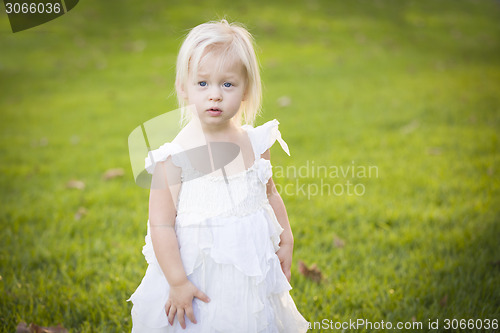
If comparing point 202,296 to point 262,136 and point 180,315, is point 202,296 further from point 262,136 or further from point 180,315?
point 262,136

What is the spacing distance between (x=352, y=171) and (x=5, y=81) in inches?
247

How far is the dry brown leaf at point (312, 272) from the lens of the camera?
2.71m

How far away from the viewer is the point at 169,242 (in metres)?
1.62

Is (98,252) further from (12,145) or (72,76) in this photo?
(72,76)

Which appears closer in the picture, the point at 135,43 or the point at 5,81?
the point at 5,81

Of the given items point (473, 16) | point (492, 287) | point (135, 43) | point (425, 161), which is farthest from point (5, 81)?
point (473, 16)

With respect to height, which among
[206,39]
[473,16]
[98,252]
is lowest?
[473,16]

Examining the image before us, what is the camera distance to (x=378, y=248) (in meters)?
3.08

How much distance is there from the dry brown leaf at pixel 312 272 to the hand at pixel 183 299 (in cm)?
117

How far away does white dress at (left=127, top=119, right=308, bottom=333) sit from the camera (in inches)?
65.1

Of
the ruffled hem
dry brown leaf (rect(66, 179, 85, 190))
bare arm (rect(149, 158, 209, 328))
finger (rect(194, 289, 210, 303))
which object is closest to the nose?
bare arm (rect(149, 158, 209, 328))

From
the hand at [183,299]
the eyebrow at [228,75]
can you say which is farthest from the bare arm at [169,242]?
the eyebrow at [228,75]

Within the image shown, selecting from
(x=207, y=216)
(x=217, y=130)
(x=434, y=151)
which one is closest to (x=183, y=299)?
(x=207, y=216)

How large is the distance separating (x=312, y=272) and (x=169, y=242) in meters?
1.34
